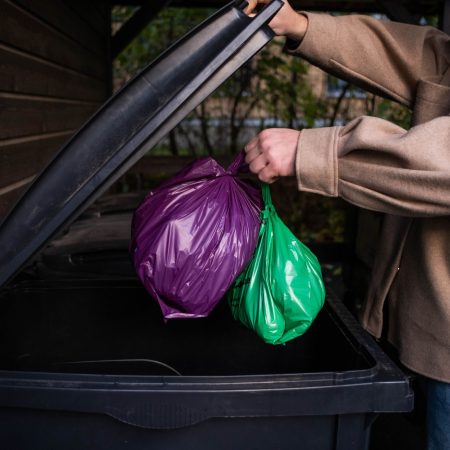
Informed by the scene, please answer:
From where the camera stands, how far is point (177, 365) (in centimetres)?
175

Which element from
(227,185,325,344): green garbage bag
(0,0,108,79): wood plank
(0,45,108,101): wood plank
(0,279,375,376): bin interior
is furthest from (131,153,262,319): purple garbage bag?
(0,0,108,79): wood plank

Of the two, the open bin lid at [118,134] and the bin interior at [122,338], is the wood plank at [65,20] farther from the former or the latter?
the open bin lid at [118,134]

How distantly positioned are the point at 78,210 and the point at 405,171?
67cm

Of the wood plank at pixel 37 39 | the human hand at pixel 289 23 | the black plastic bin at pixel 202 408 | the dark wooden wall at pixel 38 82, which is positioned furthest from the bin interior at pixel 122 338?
the wood plank at pixel 37 39

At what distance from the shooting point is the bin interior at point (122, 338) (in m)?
1.70

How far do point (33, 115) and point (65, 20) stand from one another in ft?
3.82

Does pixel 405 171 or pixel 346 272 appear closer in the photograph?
pixel 405 171

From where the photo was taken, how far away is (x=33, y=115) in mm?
2580

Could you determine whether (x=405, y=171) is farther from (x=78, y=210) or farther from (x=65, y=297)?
(x=65, y=297)

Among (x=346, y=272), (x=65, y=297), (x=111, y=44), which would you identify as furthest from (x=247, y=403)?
(x=111, y=44)

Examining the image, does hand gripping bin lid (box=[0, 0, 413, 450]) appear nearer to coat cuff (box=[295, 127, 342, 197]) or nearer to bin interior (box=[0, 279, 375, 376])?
coat cuff (box=[295, 127, 342, 197])

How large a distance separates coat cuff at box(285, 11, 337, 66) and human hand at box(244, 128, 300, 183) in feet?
1.62

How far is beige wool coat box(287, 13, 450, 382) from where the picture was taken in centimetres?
110

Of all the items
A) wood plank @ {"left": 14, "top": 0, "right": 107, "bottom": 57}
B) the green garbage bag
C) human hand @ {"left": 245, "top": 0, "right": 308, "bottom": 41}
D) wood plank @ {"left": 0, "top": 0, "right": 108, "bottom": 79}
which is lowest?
the green garbage bag
